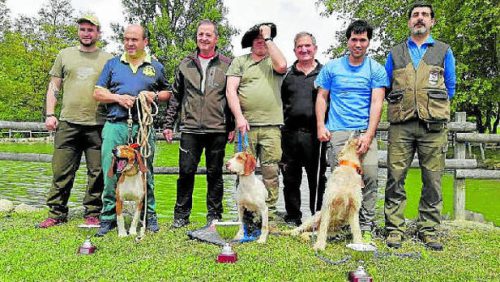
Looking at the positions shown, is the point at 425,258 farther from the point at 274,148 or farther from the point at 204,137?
the point at 204,137

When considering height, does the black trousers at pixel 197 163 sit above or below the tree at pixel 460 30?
below

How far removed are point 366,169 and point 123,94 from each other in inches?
107

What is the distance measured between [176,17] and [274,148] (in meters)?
34.4

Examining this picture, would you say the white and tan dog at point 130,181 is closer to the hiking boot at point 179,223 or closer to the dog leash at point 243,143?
the hiking boot at point 179,223

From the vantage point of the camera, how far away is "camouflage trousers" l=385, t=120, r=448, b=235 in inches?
186

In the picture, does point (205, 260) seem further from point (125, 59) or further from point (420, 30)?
point (420, 30)

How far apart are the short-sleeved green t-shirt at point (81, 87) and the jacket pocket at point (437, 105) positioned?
3606mm

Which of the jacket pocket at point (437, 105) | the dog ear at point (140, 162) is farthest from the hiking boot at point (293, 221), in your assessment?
the jacket pocket at point (437, 105)

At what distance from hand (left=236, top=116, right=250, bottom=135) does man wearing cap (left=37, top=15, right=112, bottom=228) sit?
1.69 metres

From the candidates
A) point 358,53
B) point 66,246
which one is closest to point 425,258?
point 358,53

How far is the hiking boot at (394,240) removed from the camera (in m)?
4.65

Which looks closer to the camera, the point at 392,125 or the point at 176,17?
the point at 392,125

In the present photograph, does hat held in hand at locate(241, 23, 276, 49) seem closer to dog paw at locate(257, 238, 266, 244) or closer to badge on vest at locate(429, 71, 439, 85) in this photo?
badge on vest at locate(429, 71, 439, 85)

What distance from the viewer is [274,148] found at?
501cm
